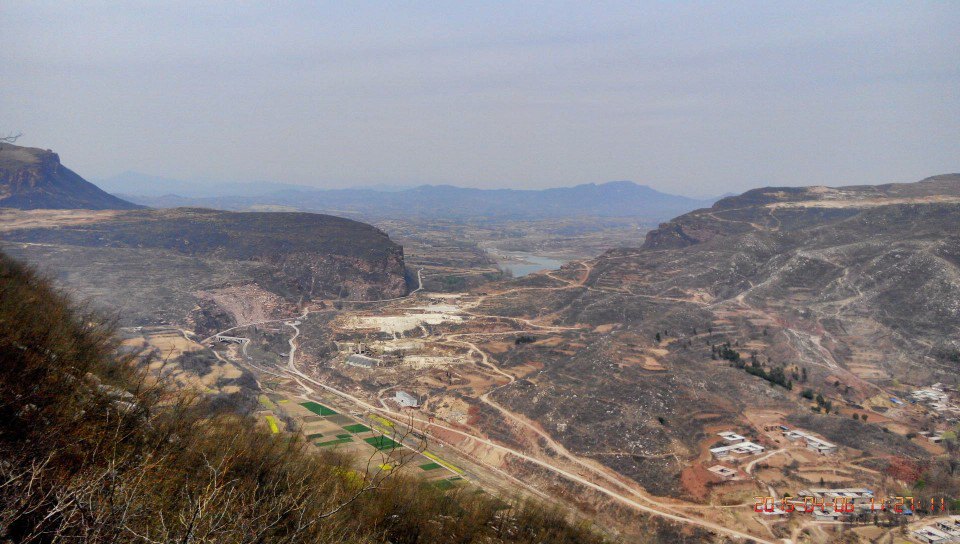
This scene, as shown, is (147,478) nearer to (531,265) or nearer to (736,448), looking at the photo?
(736,448)

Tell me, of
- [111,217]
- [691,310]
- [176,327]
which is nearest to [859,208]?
[691,310]

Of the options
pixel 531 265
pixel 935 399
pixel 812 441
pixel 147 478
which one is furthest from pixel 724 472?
pixel 531 265

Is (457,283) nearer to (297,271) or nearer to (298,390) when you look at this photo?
(297,271)

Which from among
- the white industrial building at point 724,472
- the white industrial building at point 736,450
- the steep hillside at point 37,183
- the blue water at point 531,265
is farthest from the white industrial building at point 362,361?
the steep hillside at point 37,183

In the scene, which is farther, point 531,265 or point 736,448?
point 531,265

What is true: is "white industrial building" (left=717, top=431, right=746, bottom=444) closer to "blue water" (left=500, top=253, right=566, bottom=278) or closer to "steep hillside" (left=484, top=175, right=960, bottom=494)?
"steep hillside" (left=484, top=175, right=960, bottom=494)

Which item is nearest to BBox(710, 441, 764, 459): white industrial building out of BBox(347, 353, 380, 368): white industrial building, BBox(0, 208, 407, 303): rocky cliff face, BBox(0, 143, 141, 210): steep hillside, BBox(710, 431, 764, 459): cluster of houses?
BBox(710, 431, 764, 459): cluster of houses
